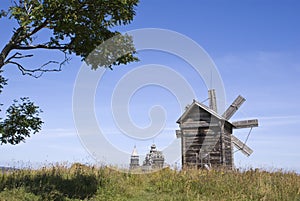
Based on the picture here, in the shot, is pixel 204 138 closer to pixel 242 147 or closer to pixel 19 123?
pixel 242 147

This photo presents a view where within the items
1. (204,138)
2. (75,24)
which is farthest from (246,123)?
(75,24)

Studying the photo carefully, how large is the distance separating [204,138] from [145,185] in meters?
5.64

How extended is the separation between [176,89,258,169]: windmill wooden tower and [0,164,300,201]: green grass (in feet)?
9.95

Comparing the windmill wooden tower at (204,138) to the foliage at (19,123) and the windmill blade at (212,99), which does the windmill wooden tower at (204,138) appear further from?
the foliage at (19,123)

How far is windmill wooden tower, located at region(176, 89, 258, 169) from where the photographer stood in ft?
57.8

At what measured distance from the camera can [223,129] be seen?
1775 cm

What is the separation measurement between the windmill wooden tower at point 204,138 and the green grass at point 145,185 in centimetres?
303

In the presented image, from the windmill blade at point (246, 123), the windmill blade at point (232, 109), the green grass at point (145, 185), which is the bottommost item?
the green grass at point (145, 185)

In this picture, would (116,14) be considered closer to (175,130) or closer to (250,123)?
(175,130)

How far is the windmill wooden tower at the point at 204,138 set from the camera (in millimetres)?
17609

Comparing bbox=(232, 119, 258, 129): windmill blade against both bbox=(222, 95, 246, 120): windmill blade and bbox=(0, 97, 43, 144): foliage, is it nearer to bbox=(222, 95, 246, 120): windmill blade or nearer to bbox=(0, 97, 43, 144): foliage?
bbox=(222, 95, 246, 120): windmill blade

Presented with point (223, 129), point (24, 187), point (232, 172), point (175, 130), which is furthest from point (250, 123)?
point (24, 187)

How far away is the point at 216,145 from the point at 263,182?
4849mm

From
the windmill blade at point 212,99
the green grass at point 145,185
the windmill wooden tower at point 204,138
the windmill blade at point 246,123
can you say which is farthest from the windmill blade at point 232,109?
the green grass at point 145,185
